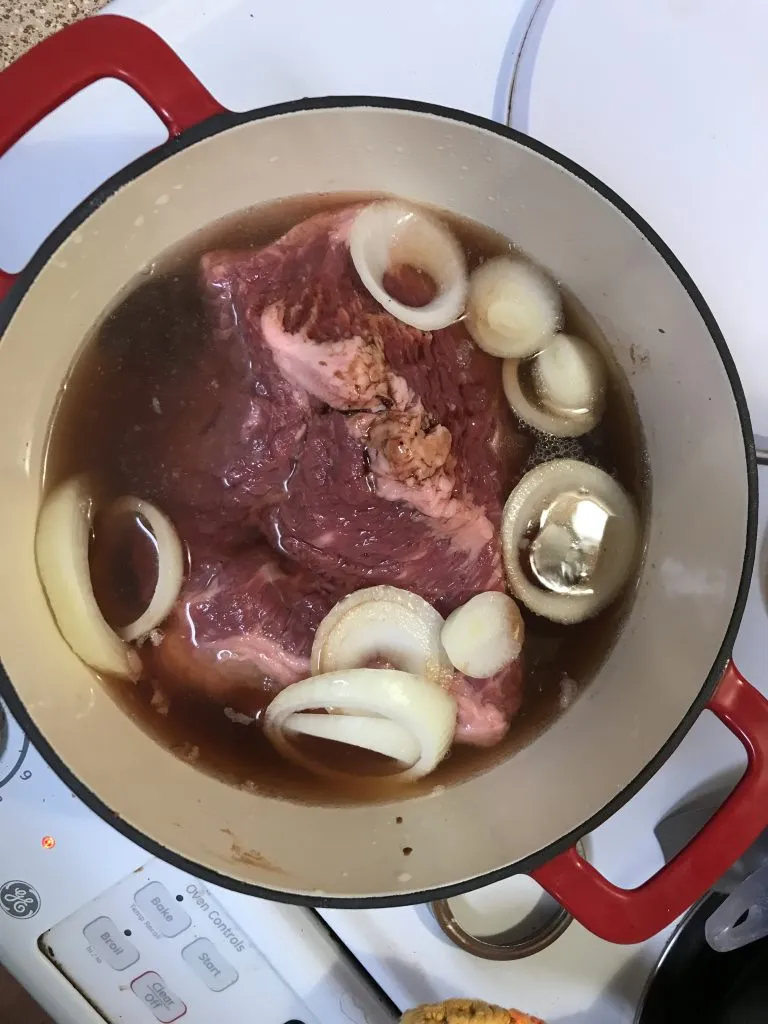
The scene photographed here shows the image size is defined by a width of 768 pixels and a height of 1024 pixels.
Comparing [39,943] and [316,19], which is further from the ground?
[316,19]

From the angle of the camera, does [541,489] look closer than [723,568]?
No

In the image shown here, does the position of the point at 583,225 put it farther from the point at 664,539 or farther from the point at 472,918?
the point at 472,918

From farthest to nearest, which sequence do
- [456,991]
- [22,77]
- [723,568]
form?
1. [456,991]
2. [723,568]
3. [22,77]

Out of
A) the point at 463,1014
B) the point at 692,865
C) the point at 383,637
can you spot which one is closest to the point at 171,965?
the point at 463,1014

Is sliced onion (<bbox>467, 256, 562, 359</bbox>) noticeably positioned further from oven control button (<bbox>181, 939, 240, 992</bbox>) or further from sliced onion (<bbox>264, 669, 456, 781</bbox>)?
oven control button (<bbox>181, 939, 240, 992</bbox>)

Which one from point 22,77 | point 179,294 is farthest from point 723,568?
point 22,77

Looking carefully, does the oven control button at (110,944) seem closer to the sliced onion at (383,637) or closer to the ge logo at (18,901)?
the ge logo at (18,901)

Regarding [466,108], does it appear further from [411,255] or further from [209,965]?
[209,965]
